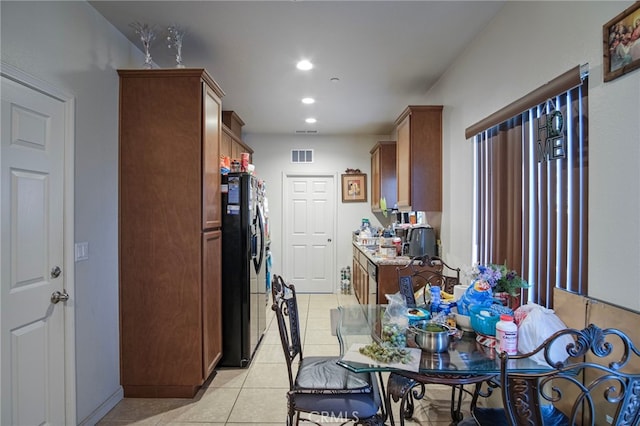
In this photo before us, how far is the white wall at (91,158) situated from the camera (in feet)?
6.17

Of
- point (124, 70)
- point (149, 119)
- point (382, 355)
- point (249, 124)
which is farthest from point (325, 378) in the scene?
point (249, 124)

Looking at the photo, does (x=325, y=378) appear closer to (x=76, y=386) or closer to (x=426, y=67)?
(x=76, y=386)

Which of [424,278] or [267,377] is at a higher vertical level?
[424,278]

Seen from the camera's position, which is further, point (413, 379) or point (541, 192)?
point (541, 192)

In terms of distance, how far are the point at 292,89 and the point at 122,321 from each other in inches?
109

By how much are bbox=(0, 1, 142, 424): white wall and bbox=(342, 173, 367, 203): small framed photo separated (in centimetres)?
392

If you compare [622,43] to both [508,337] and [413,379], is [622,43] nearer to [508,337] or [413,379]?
[508,337]

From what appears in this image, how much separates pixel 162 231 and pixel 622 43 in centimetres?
277

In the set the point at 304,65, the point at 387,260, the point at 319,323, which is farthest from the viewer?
the point at 319,323

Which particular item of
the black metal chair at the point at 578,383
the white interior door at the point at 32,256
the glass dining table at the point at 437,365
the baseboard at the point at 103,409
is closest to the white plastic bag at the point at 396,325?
the glass dining table at the point at 437,365

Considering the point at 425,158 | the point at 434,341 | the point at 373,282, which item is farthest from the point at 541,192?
the point at 373,282

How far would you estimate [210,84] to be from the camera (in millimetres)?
2625

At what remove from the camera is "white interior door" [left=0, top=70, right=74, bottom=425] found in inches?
63.4

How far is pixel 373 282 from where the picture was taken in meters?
3.80
